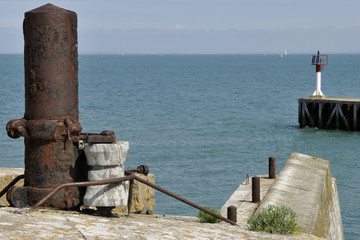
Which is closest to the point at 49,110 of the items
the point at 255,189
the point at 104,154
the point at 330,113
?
the point at 104,154

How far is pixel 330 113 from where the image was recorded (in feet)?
145

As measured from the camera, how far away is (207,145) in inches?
1451

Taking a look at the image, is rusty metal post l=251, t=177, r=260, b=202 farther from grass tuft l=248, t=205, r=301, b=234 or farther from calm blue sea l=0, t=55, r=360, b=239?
calm blue sea l=0, t=55, r=360, b=239

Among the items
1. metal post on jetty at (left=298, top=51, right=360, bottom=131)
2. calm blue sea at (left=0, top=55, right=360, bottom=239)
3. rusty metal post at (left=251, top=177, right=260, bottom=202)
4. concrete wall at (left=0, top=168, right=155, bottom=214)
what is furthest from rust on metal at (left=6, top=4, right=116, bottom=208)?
metal post on jetty at (left=298, top=51, right=360, bottom=131)

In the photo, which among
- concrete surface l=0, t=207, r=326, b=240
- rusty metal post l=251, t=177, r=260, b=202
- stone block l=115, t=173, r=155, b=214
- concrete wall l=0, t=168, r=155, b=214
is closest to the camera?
concrete surface l=0, t=207, r=326, b=240

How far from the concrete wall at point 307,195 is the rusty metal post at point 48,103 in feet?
15.3

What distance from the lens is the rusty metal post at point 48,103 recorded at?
5844mm

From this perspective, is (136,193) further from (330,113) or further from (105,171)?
(330,113)

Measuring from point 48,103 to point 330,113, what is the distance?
40.3m

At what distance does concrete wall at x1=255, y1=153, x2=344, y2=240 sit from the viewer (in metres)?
10.1

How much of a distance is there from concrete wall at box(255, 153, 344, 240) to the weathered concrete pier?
28312 millimetres

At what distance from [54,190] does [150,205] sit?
371cm

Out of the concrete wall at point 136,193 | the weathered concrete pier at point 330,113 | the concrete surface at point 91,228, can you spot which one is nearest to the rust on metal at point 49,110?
the concrete surface at point 91,228

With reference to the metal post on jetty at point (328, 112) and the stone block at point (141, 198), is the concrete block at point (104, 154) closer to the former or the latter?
the stone block at point (141, 198)
